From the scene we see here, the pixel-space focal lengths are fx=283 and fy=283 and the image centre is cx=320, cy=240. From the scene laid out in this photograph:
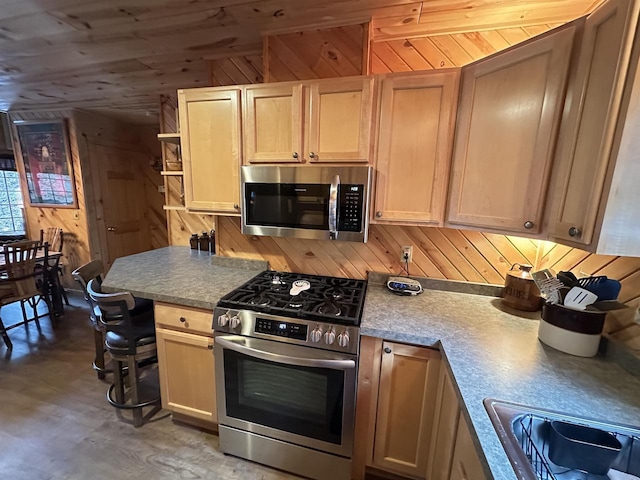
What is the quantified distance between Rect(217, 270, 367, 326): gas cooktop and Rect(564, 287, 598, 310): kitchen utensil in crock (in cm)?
89

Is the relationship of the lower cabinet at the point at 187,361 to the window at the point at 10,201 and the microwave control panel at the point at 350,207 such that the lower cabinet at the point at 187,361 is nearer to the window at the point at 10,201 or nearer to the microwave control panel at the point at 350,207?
the microwave control panel at the point at 350,207

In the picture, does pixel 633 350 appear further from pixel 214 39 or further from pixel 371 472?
pixel 214 39

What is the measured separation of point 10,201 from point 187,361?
4678 mm

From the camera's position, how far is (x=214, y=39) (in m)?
1.87

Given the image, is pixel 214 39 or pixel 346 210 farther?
pixel 214 39

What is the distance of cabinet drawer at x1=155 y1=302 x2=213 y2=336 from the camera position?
1.64 meters

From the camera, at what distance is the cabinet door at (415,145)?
4.81ft

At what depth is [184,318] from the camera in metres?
1.67

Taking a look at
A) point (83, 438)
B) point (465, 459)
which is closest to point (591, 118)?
point (465, 459)

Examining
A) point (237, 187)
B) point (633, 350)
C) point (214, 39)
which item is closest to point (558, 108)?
point (633, 350)

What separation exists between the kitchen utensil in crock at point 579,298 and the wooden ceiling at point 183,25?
1398 mm

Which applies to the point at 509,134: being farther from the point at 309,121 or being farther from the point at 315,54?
the point at 315,54

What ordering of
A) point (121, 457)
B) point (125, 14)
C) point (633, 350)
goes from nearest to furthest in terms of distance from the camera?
point (633, 350) < point (125, 14) < point (121, 457)

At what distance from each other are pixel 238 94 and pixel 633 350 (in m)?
2.26
